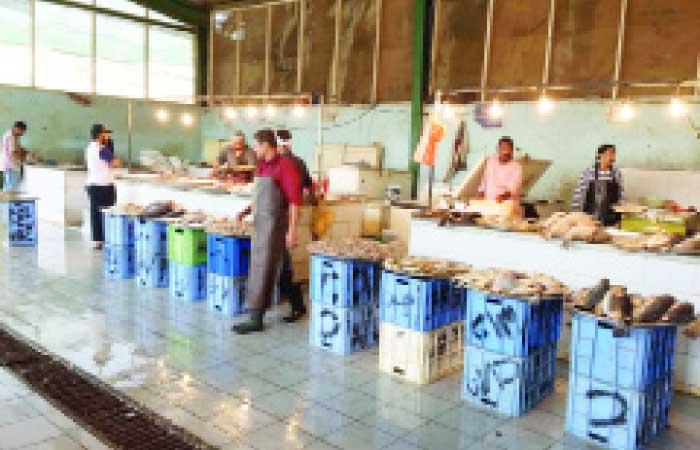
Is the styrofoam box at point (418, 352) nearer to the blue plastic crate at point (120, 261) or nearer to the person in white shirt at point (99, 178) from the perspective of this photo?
the blue plastic crate at point (120, 261)

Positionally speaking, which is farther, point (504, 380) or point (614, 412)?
point (504, 380)

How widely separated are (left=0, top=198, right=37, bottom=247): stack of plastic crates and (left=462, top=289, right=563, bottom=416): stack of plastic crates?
29.4ft

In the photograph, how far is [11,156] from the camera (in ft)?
41.8

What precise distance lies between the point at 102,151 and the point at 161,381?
6324 mm

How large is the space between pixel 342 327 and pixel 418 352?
0.93 m

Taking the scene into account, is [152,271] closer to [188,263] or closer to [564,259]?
[188,263]

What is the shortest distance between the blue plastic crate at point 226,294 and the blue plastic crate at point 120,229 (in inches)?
77.5

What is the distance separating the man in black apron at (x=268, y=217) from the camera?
612 centimetres

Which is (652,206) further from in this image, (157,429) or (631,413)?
(157,429)

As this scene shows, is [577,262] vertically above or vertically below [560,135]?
below

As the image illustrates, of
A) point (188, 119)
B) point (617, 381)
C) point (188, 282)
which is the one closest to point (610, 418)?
point (617, 381)

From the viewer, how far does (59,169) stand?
42.2ft

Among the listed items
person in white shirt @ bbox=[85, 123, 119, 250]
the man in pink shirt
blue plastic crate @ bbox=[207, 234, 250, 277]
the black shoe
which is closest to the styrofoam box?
the black shoe

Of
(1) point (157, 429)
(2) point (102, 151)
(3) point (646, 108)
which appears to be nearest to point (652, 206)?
(3) point (646, 108)
